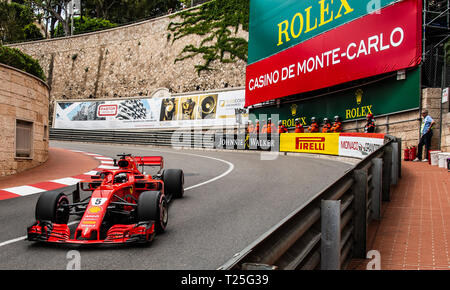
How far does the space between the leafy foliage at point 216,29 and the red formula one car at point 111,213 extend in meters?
27.3

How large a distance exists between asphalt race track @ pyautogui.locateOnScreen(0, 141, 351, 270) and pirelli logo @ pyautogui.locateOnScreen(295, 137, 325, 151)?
7.64 meters

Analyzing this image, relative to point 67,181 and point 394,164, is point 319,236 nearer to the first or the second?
point 394,164

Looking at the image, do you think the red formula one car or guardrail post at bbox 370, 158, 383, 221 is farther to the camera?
guardrail post at bbox 370, 158, 383, 221

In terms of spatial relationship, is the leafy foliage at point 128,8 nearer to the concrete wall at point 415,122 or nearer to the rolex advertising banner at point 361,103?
the rolex advertising banner at point 361,103

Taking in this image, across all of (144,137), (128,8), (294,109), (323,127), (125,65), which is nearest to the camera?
(323,127)

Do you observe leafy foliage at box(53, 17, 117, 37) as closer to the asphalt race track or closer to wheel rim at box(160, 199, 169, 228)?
the asphalt race track

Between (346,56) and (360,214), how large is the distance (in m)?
16.9

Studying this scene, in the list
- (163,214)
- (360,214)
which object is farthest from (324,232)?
(163,214)

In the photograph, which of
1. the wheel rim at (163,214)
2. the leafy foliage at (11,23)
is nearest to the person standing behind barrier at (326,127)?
the wheel rim at (163,214)

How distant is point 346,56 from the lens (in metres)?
19.7

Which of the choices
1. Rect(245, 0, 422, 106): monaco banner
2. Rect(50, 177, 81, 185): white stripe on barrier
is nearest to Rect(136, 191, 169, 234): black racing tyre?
Rect(50, 177, 81, 185): white stripe on barrier

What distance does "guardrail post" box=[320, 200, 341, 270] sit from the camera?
315 centimetres

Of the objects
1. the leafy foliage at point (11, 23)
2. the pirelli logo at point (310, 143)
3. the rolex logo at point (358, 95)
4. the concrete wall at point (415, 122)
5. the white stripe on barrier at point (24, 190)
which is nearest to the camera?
the white stripe on barrier at point (24, 190)

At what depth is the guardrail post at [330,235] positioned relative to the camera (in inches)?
124
